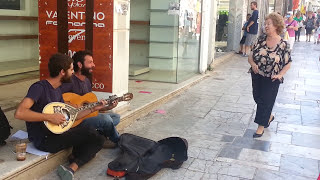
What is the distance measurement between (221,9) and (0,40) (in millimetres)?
14889

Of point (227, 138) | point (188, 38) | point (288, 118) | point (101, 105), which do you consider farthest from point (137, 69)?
point (101, 105)

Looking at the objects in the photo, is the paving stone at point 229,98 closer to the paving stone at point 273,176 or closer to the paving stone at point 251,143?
the paving stone at point 251,143

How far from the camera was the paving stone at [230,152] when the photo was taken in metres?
4.42

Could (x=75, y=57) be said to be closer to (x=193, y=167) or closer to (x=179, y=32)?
(x=193, y=167)

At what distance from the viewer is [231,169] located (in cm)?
403

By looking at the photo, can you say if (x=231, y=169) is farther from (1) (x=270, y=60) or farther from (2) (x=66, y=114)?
(2) (x=66, y=114)

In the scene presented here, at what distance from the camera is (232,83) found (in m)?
9.16

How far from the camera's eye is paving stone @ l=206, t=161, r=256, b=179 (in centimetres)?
390

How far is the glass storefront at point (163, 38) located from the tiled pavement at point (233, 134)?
2.33 ft

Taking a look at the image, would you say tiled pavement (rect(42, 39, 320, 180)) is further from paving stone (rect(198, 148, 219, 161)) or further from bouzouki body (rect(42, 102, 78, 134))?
bouzouki body (rect(42, 102, 78, 134))

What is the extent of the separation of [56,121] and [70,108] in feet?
0.86

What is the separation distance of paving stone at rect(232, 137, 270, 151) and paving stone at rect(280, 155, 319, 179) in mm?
Result: 358

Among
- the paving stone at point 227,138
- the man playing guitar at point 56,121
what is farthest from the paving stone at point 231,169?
the man playing guitar at point 56,121

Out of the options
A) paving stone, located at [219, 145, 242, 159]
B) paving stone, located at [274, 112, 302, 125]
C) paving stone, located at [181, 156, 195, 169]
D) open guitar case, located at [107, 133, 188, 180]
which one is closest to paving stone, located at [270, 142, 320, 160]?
paving stone, located at [219, 145, 242, 159]
